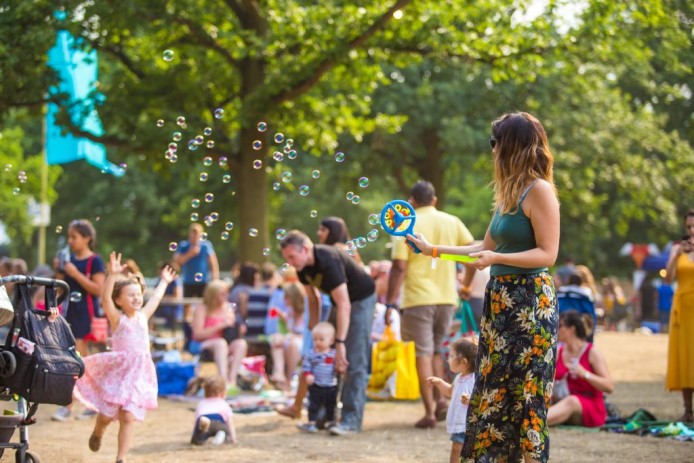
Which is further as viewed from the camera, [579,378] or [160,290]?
[579,378]

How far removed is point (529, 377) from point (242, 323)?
9.47 metres

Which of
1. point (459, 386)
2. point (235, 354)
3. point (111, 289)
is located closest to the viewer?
point (459, 386)

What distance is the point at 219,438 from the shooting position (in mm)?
8891

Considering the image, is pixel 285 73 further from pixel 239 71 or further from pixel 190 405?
pixel 190 405

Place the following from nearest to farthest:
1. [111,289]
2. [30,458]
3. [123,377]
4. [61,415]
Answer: [30,458] < [123,377] < [111,289] < [61,415]

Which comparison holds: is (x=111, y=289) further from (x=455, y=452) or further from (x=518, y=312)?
(x=518, y=312)

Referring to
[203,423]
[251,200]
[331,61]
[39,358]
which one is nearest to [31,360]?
[39,358]

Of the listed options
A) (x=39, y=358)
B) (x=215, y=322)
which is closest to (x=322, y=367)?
(x=215, y=322)

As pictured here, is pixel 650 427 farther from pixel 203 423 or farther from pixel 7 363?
pixel 7 363

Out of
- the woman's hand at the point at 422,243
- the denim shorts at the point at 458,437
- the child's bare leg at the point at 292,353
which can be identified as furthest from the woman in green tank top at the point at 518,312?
the child's bare leg at the point at 292,353

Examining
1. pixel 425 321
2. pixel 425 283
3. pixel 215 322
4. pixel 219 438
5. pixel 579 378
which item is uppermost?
pixel 425 283

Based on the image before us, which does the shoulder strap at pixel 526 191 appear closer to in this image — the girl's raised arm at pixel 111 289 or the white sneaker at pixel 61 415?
the girl's raised arm at pixel 111 289

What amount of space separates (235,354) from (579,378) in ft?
16.4

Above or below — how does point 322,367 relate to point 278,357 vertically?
above
